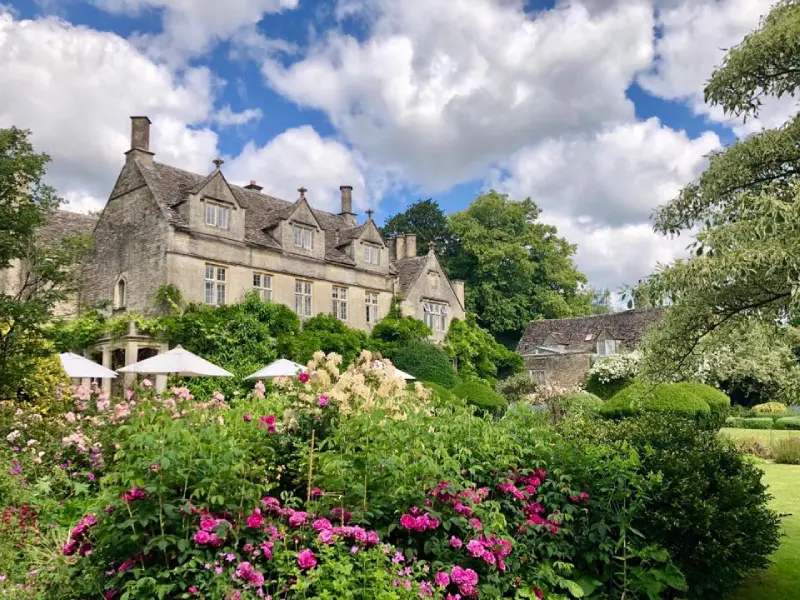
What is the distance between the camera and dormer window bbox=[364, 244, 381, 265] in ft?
103

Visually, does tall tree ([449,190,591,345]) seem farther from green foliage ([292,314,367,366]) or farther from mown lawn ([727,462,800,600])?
mown lawn ([727,462,800,600])

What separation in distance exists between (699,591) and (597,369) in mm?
35200

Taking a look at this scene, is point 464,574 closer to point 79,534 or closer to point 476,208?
point 79,534

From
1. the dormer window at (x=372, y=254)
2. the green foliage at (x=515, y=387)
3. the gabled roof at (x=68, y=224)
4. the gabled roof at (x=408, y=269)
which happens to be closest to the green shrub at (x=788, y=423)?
the green foliage at (x=515, y=387)

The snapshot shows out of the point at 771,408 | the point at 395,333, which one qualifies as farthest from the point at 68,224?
the point at 771,408

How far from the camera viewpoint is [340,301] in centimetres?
2984

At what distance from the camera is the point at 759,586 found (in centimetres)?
642

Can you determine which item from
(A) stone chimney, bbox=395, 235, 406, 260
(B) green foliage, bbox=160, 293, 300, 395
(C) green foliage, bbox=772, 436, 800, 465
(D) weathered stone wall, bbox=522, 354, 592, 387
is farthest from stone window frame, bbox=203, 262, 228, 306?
(D) weathered stone wall, bbox=522, 354, 592, 387

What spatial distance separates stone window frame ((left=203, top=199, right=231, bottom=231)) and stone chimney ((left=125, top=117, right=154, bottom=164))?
3.26m

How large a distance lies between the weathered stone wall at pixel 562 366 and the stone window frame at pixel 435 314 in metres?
14.0

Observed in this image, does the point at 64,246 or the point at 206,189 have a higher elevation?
the point at 206,189

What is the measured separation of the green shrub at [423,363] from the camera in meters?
29.6

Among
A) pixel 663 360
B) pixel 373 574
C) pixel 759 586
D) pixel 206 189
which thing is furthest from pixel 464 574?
pixel 206 189

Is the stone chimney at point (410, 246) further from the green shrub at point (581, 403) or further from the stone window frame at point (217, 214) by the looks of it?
the stone window frame at point (217, 214)
